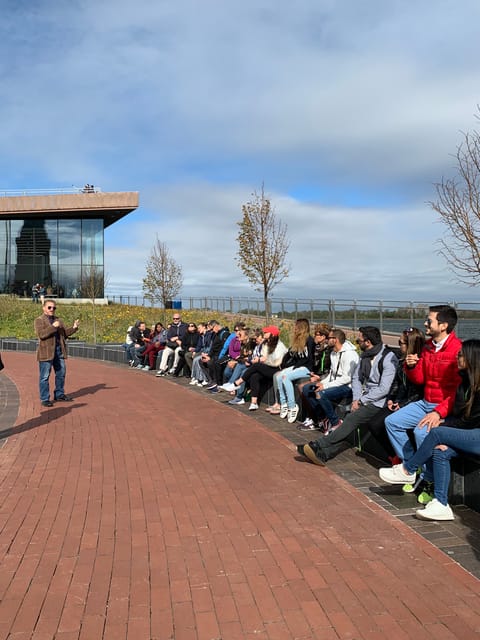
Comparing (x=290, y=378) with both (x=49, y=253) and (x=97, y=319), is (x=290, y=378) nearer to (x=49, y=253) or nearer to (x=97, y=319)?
(x=97, y=319)

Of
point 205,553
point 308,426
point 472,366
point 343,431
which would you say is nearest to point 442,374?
point 472,366

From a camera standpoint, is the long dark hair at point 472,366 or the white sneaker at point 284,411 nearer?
the long dark hair at point 472,366

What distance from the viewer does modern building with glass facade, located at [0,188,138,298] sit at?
48.5 meters

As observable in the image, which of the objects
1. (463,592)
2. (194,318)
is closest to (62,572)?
(463,592)

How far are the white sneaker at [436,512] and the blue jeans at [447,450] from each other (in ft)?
0.16

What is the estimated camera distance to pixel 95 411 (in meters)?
10.3

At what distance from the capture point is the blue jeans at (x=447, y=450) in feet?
16.6

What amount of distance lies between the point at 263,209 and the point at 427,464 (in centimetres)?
2221

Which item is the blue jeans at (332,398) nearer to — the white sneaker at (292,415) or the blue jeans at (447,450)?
the white sneaker at (292,415)

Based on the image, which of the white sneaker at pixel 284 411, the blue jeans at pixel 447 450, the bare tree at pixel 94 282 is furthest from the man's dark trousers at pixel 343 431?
the bare tree at pixel 94 282

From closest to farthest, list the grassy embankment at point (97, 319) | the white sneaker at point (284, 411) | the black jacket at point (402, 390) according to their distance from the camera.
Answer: the black jacket at point (402, 390), the white sneaker at point (284, 411), the grassy embankment at point (97, 319)

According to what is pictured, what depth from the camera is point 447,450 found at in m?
5.10

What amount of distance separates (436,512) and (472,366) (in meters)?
1.23

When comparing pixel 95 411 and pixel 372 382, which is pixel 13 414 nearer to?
pixel 95 411
